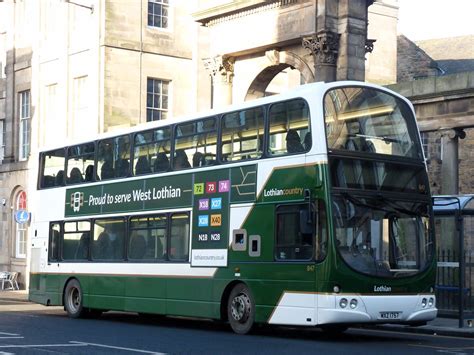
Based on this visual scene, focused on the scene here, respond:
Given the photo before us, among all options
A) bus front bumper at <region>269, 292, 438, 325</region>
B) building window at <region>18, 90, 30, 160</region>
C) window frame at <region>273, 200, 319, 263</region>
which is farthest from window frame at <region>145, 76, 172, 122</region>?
bus front bumper at <region>269, 292, 438, 325</region>

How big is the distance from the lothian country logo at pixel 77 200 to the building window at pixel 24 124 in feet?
63.0

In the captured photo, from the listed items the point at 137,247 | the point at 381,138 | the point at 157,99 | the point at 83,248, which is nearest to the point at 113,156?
the point at 137,247

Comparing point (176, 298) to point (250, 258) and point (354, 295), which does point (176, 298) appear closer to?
point (250, 258)

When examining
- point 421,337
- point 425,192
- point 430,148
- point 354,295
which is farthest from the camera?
point 430,148

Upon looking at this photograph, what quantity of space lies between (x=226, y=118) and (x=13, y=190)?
25.5m

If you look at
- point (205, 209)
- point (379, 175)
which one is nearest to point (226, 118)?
point (205, 209)

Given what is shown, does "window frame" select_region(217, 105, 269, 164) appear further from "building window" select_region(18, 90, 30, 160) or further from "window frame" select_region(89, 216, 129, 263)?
"building window" select_region(18, 90, 30, 160)

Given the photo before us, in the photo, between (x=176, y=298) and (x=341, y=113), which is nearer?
(x=341, y=113)

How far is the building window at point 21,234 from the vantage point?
4069cm

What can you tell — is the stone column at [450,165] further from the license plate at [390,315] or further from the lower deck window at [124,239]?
the license plate at [390,315]

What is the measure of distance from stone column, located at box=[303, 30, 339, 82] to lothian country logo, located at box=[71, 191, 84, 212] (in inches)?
356

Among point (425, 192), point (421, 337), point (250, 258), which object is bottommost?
point (421, 337)

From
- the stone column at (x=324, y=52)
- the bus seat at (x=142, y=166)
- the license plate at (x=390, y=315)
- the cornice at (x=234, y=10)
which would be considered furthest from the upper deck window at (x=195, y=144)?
the cornice at (x=234, y=10)

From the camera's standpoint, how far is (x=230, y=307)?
57.8ft
